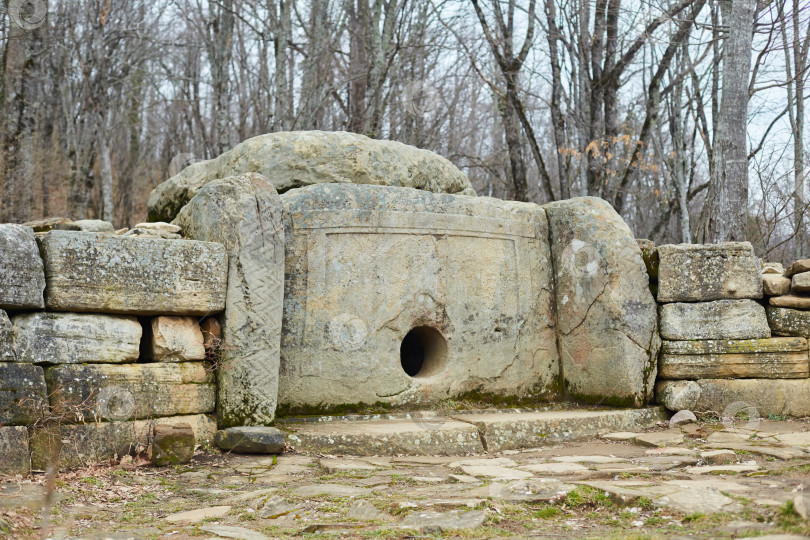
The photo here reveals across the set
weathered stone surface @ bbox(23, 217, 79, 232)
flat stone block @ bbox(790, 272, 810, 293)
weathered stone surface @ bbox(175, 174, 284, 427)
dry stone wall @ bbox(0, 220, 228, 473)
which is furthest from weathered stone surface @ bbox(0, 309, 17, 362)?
flat stone block @ bbox(790, 272, 810, 293)

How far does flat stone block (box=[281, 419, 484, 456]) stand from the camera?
515 centimetres

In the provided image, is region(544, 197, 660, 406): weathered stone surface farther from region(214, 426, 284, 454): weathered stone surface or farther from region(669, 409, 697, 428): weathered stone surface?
region(214, 426, 284, 454): weathered stone surface

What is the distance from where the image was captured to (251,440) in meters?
4.91

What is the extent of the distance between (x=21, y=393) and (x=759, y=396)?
5.70m

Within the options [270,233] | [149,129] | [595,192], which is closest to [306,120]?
[595,192]

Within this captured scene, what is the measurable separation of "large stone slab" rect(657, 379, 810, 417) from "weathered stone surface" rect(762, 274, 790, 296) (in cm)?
77

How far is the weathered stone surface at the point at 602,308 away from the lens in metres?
6.36

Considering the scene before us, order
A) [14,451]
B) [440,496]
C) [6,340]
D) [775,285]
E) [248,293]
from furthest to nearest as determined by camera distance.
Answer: [775,285], [248,293], [6,340], [14,451], [440,496]

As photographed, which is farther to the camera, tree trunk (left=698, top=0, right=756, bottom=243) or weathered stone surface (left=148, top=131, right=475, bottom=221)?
tree trunk (left=698, top=0, right=756, bottom=243)

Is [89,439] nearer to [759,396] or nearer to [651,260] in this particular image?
[651,260]

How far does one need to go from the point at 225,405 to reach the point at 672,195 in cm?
1094

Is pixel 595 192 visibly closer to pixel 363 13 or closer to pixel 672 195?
pixel 672 195

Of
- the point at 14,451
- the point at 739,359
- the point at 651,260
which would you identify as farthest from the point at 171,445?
the point at 739,359

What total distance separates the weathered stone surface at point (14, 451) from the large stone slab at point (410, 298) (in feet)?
5.96
